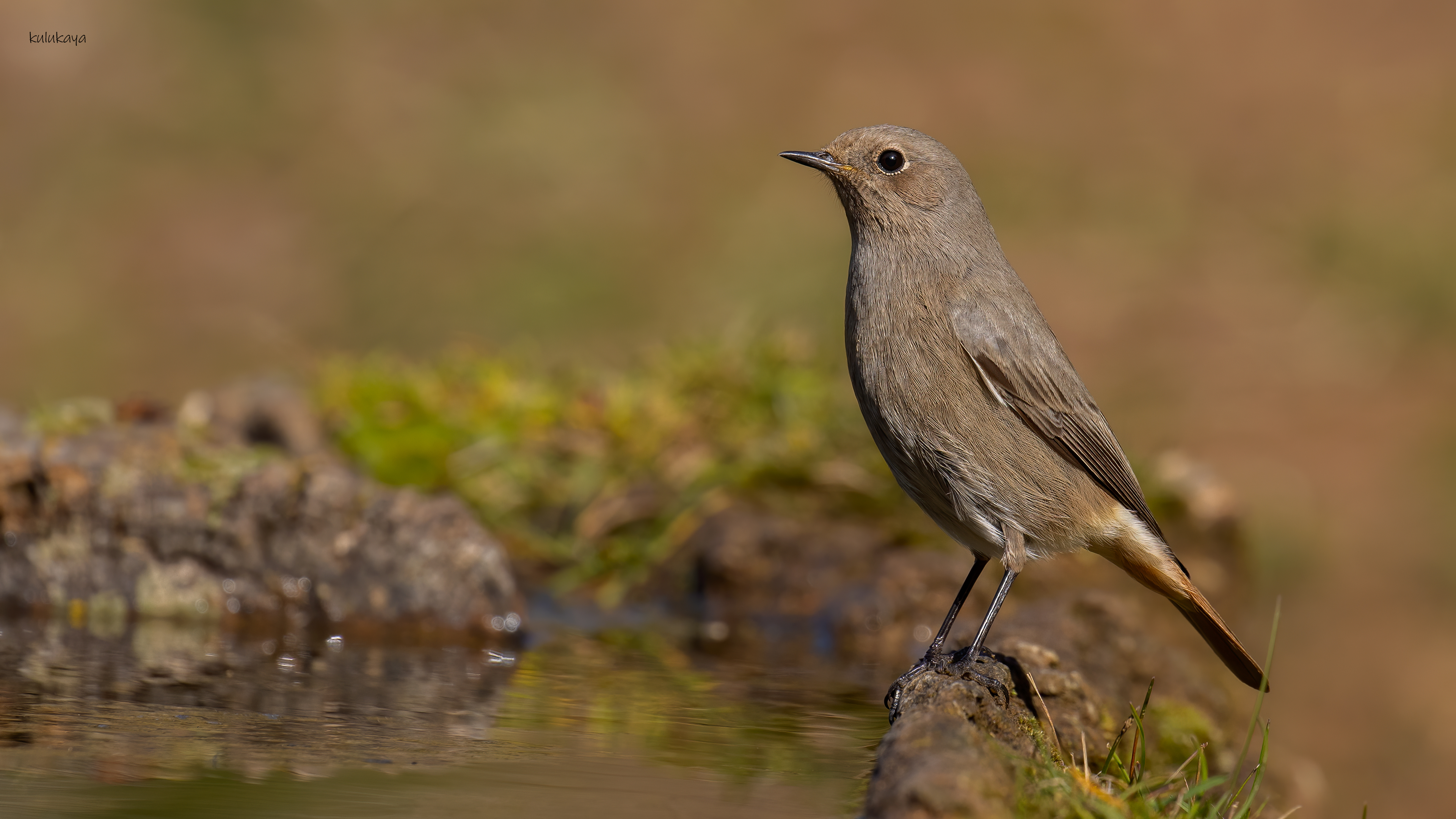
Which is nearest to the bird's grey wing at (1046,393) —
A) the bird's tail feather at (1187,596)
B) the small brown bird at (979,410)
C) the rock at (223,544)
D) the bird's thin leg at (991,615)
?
the small brown bird at (979,410)

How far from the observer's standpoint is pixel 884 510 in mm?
6801

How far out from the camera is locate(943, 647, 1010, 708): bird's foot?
12.4 feet

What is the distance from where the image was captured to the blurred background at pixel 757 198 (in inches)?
481

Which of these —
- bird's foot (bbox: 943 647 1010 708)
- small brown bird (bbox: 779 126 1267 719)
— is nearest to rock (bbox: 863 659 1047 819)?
bird's foot (bbox: 943 647 1010 708)

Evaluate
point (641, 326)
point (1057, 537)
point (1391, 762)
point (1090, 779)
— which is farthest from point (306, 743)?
point (641, 326)

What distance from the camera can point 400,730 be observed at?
12.9 feet

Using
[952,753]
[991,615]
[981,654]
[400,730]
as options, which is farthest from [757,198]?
[952,753]

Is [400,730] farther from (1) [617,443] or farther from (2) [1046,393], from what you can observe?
(1) [617,443]

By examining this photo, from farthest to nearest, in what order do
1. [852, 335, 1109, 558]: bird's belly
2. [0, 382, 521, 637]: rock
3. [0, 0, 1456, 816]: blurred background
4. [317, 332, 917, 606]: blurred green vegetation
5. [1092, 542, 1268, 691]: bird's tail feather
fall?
[0, 0, 1456, 816]: blurred background, [317, 332, 917, 606]: blurred green vegetation, [0, 382, 521, 637]: rock, [1092, 542, 1268, 691]: bird's tail feather, [852, 335, 1109, 558]: bird's belly

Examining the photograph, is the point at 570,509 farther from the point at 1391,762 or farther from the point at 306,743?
the point at 1391,762

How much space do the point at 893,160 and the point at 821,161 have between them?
244 mm

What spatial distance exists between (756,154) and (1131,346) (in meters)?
5.08

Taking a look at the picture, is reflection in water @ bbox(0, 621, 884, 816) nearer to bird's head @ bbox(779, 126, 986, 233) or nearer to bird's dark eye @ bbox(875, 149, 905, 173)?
bird's head @ bbox(779, 126, 986, 233)

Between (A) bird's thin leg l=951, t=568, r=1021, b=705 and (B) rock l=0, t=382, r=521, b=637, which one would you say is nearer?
(A) bird's thin leg l=951, t=568, r=1021, b=705
